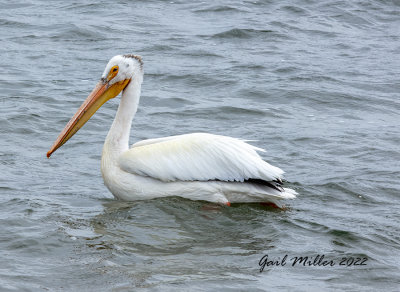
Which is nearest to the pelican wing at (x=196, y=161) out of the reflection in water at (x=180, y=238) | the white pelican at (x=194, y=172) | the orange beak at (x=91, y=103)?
the white pelican at (x=194, y=172)

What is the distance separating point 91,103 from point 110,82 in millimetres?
224

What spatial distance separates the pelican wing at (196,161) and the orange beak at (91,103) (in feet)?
1.75

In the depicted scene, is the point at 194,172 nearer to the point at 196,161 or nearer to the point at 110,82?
the point at 196,161

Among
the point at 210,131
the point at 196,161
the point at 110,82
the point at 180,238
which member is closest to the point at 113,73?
the point at 110,82

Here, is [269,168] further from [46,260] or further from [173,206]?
[46,260]

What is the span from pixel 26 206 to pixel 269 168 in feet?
5.85

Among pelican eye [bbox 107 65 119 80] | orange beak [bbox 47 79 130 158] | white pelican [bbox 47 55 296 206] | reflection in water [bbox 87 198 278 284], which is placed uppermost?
pelican eye [bbox 107 65 119 80]

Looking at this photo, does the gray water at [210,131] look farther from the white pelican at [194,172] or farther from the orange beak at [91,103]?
the orange beak at [91,103]

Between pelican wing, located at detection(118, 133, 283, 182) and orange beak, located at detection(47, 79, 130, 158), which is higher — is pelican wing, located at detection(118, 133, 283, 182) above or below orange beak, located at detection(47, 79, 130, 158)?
below

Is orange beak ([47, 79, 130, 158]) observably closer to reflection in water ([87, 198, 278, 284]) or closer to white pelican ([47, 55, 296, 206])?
white pelican ([47, 55, 296, 206])

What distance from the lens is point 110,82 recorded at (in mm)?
6090

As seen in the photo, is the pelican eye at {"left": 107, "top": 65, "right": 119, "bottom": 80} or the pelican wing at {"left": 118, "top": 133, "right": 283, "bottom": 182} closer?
the pelican wing at {"left": 118, "top": 133, "right": 283, "bottom": 182}

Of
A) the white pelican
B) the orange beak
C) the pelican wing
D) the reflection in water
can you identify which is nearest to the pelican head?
the orange beak

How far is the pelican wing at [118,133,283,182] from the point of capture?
5.70m
